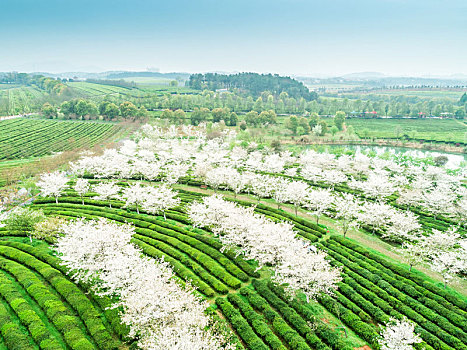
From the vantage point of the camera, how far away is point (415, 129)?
15075 centimetres

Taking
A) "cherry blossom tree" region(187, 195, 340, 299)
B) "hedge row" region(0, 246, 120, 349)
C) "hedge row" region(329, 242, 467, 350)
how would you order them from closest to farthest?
"hedge row" region(0, 246, 120, 349) < "hedge row" region(329, 242, 467, 350) < "cherry blossom tree" region(187, 195, 340, 299)

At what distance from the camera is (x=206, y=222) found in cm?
4206

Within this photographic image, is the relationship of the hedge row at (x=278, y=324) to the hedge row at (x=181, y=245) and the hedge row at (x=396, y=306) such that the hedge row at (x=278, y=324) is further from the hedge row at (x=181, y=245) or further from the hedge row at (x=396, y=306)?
the hedge row at (x=396, y=306)

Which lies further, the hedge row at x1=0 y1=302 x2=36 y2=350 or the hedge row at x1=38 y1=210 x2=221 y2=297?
the hedge row at x1=38 y1=210 x2=221 y2=297

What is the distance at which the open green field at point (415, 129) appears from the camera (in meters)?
128

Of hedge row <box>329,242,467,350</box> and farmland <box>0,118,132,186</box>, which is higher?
farmland <box>0,118,132,186</box>

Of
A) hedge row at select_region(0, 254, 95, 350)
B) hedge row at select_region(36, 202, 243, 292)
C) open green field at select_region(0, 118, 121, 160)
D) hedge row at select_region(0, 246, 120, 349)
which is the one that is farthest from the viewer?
open green field at select_region(0, 118, 121, 160)

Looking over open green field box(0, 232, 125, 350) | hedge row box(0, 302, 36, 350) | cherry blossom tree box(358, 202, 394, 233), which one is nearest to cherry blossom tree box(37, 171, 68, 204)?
open green field box(0, 232, 125, 350)

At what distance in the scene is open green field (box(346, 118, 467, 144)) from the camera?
128250mm

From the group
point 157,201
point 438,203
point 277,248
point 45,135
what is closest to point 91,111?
point 45,135

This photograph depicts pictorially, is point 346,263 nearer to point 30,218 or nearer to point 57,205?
point 30,218

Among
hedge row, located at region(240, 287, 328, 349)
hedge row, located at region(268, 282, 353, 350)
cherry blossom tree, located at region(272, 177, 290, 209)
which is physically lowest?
hedge row, located at region(268, 282, 353, 350)

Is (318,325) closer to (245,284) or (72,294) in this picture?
(245,284)

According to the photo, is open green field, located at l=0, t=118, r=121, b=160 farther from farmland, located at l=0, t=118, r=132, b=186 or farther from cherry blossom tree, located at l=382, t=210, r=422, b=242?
cherry blossom tree, located at l=382, t=210, r=422, b=242
